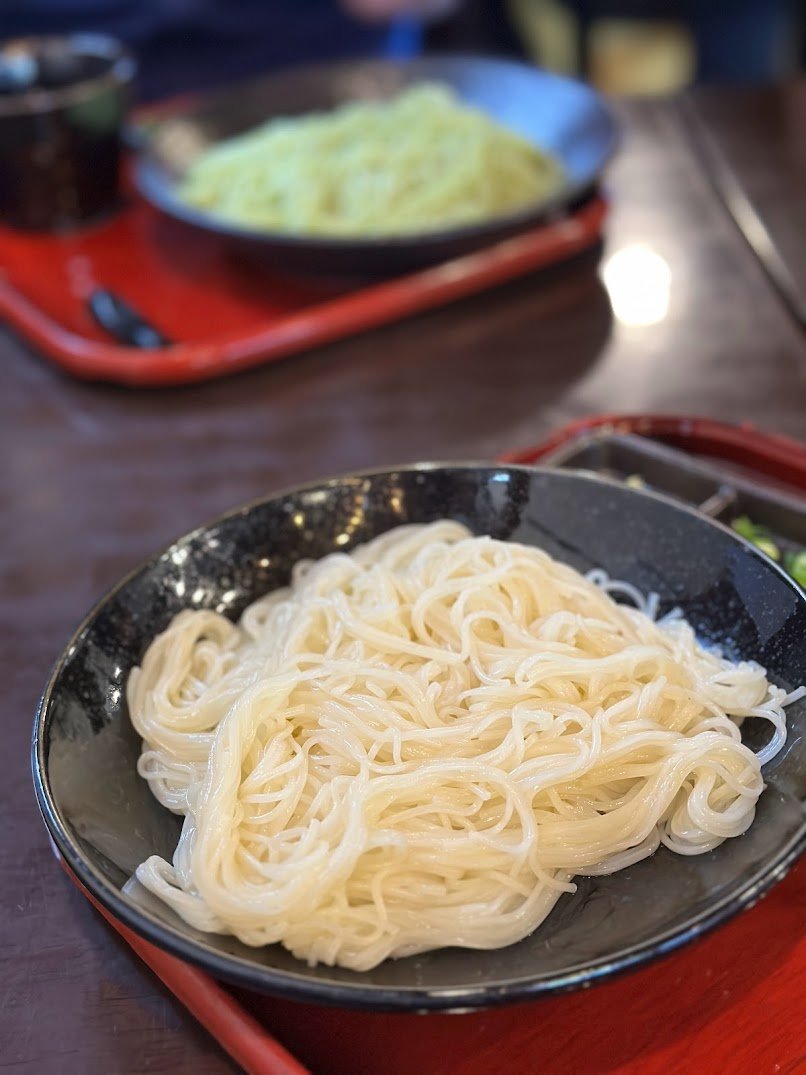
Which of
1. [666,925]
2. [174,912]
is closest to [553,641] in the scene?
[666,925]

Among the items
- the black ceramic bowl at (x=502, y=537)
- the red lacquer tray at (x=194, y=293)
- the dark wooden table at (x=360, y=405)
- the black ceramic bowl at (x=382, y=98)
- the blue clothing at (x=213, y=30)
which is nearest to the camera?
the black ceramic bowl at (x=502, y=537)

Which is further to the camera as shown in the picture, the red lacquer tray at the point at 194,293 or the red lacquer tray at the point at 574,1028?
the red lacquer tray at the point at 194,293

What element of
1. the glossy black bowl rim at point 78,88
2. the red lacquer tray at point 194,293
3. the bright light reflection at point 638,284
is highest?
the glossy black bowl rim at point 78,88

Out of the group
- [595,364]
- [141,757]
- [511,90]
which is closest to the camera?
[141,757]

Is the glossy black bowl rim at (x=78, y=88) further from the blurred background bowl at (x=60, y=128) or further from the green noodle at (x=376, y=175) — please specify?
the green noodle at (x=376, y=175)

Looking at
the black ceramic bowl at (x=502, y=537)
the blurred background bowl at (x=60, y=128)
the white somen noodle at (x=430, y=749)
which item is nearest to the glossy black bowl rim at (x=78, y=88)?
the blurred background bowl at (x=60, y=128)

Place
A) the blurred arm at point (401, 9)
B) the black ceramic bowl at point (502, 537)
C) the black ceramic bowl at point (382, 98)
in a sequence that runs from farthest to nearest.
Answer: the blurred arm at point (401, 9), the black ceramic bowl at point (382, 98), the black ceramic bowl at point (502, 537)

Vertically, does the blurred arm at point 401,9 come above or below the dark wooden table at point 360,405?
above

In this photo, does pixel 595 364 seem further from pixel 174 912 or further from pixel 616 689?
pixel 174 912
